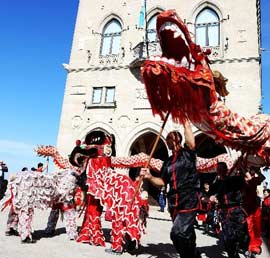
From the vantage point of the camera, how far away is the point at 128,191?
5039 millimetres

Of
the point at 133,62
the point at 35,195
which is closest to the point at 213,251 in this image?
the point at 35,195

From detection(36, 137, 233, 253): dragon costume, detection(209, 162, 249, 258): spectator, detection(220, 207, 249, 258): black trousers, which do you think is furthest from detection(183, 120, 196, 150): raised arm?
detection(220, 207, 249, 258): black trousers

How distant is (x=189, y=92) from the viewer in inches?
136

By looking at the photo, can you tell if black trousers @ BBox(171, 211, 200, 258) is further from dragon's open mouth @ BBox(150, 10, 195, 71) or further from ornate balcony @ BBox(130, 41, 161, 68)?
ornate balcony @ BBox(130, 41, 161, 68)

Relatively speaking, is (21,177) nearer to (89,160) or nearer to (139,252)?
(89,160)

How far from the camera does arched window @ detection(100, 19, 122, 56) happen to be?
56.5 ft

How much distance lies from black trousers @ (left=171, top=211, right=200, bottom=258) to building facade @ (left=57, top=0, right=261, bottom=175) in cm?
→ 1106

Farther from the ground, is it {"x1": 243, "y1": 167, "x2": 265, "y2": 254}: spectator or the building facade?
the building facade

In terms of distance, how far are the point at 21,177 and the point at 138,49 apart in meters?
12.1

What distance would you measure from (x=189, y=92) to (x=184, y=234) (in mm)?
1617

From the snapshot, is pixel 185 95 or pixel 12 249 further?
pixel 12 249

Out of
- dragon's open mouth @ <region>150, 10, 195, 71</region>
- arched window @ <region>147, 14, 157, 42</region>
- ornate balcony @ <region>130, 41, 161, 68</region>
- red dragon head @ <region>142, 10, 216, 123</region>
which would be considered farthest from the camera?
arched window @ <region>147, 14, 157, 42</region>

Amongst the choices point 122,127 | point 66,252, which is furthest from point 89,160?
point 122,127

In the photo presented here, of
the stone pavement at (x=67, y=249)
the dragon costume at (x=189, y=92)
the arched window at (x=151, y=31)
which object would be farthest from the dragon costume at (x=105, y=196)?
the arched window at (x=151, y=31)
